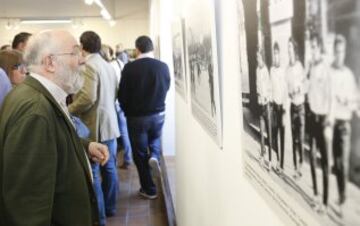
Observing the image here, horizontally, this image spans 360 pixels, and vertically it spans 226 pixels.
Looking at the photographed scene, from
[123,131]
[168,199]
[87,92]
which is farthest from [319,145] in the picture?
[123,131]

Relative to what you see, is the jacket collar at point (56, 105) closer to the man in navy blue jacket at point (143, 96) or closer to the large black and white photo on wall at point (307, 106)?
the large black and white photo on wall at point (307, 106)

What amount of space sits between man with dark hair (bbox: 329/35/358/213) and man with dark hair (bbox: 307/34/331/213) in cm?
2

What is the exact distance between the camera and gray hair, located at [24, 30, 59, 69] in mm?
2139

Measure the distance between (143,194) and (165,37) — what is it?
2284 millimetres

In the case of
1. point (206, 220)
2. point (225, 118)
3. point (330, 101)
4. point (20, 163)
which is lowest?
point (206, 220)

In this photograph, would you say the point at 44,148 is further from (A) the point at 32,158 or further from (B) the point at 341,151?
(B) the point at 341,151

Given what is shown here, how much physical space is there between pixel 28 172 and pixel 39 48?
60 cm

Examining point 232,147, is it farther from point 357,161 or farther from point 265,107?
point 357,161

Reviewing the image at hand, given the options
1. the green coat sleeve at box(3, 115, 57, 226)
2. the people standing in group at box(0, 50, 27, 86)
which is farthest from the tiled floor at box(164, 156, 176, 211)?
the green coat sleeve at box(3, 115, 57, 226)

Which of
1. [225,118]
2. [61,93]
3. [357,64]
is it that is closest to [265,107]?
[357,64]

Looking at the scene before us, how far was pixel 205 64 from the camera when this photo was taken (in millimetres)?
1755

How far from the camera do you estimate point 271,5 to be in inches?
33.1

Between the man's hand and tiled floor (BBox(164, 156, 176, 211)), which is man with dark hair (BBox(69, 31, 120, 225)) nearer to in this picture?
tiled floor (BBox(164, 156, 176, 211))

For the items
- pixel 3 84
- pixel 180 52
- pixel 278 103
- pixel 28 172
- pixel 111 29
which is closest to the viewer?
pixel 278 103
